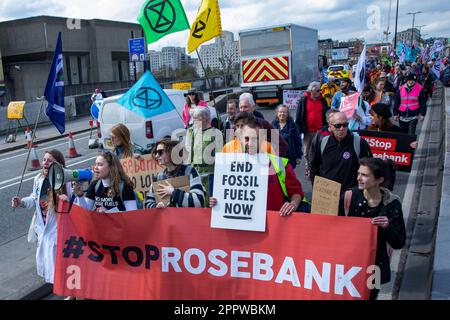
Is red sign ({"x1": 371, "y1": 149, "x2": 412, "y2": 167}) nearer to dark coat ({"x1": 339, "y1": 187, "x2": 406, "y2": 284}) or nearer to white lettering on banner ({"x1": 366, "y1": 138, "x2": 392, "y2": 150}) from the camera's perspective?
white lettering on banner ({"x1": 366, "y1": 138, "x2": 392, "y2": 150})

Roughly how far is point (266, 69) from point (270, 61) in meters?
0.40

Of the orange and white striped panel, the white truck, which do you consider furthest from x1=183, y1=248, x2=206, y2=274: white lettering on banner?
the orange and white striped panel

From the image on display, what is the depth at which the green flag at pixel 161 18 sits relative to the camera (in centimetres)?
605

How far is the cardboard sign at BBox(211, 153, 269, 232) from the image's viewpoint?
10.9ft

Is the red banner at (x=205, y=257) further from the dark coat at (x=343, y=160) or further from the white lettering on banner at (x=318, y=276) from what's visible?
the dark coat at (x=343, y=160)

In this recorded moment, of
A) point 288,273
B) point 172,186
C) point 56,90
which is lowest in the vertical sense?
point 288,273

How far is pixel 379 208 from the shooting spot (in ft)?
10.9

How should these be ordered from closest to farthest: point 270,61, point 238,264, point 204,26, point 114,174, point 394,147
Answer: point 238,264 < point 114,174 < point 394,147 < point 204,26 < point 270,61

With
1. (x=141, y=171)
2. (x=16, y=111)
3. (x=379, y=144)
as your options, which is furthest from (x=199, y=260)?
(x=16, y=111)

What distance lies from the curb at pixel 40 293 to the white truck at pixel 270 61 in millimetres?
16778

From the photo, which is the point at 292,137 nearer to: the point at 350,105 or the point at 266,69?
the point at 350,105
